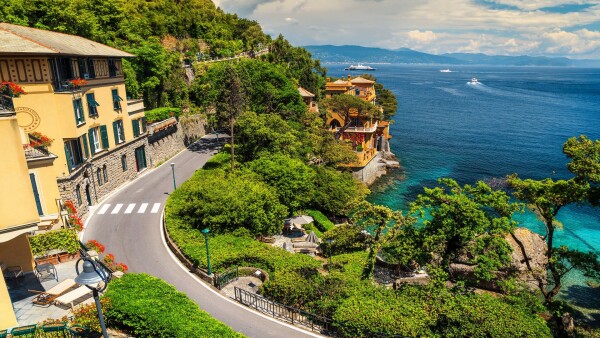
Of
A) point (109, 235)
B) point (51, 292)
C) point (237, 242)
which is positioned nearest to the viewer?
point (51, 292)

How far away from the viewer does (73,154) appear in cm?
2792

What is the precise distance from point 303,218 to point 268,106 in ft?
71.4

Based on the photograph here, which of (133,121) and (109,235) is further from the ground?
(133,121)

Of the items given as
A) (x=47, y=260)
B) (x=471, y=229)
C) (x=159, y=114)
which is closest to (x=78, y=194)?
(x=47, y=260)

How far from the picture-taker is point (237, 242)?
24.2 meters

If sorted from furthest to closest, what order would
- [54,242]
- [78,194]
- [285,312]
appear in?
[78,194], [54,242], [285,312]

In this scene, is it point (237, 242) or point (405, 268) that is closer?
point (237, 242)

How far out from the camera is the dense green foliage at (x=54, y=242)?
2006cm

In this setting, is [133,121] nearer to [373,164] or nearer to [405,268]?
[405,268]

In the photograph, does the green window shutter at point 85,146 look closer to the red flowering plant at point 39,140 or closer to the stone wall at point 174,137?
the red flowering plant at point 39,140

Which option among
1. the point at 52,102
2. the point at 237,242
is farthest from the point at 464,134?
the point at 52,102

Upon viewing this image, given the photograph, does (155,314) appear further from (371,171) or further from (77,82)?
(371,171)

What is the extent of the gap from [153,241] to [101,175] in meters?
11.2

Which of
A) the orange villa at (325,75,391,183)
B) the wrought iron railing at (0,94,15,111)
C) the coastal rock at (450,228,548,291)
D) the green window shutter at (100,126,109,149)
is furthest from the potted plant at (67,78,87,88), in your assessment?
the orange villa at (325,75,391,183)
